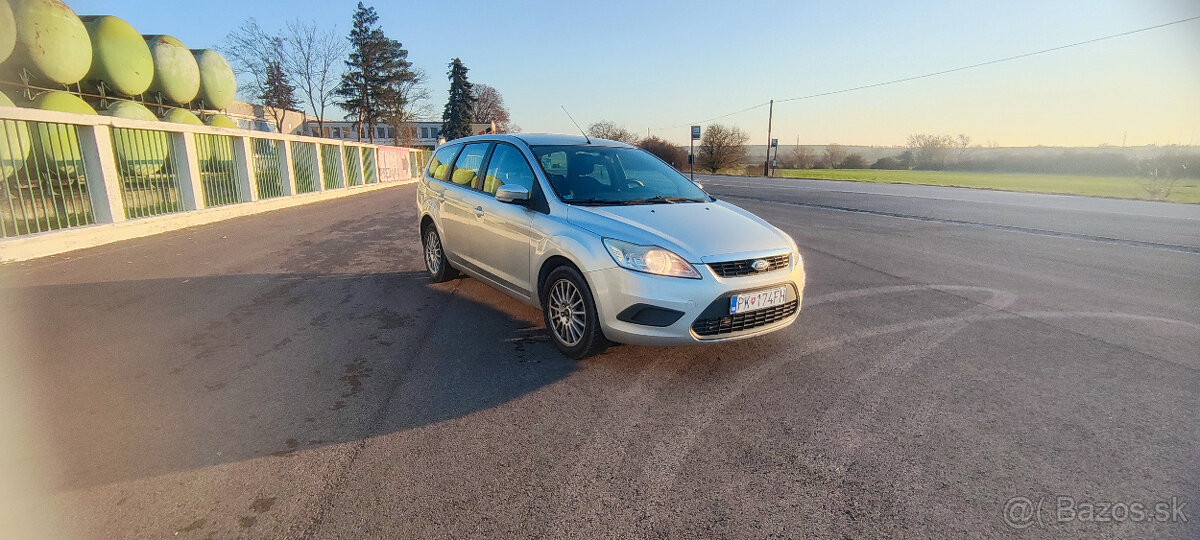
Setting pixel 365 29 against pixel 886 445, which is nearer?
pixel 886 445

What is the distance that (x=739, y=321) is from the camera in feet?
11.6

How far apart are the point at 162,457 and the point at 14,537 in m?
0.60

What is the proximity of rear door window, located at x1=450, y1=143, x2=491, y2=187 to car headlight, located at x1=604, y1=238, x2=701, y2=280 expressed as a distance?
2.40 m

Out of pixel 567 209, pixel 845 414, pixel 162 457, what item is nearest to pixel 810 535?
pixel 845 414

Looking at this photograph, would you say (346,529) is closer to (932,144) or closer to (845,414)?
(845,414)

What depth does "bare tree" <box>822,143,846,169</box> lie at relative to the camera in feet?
214

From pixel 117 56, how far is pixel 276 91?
111 ft

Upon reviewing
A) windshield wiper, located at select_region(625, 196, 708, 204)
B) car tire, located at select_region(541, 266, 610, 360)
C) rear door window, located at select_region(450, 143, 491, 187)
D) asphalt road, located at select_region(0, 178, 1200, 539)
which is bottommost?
asphalt road, located at select_region(0, 178, 1200, 539)

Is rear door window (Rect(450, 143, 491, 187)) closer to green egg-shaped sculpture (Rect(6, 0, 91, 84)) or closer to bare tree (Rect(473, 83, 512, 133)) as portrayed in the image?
green egg-shaped sculpture (Rect(6, 0, 91, 84))

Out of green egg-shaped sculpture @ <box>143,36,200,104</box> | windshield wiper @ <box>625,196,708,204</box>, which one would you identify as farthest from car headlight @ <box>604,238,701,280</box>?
green egg-shaped sculpture @ <box>143,36,200,104</box>

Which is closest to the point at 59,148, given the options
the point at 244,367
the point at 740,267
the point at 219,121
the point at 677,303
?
the point at 244,367

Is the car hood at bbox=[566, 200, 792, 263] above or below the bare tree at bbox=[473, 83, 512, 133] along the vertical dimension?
below

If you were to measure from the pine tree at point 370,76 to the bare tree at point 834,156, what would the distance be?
166ft

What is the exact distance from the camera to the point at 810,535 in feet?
6.88
